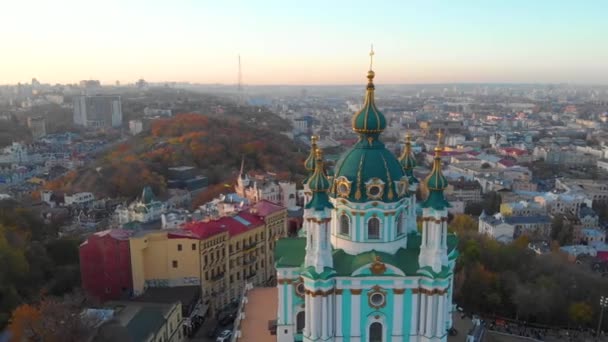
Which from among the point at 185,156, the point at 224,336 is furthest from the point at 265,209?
the point at 185,156

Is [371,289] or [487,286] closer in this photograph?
[371,289]

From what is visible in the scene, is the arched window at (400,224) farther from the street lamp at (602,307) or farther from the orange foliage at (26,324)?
the orange foliage at (26,324)

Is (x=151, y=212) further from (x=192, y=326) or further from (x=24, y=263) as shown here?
(x=192, y=326)

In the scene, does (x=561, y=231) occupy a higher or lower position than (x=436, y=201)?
lower

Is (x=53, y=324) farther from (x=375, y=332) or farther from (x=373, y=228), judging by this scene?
(x=373, y=228)

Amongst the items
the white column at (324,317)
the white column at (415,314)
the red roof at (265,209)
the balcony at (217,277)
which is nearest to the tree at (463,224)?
the red roof at (265,209)

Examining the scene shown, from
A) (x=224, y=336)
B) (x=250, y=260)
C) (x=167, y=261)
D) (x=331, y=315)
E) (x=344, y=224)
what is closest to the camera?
(x=331, y=315)

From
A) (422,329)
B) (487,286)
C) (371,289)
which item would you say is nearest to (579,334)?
(487,286)

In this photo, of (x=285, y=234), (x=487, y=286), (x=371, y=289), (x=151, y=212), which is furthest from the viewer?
(x=151, y=212)
